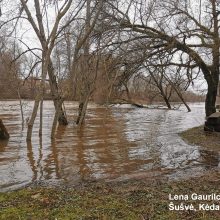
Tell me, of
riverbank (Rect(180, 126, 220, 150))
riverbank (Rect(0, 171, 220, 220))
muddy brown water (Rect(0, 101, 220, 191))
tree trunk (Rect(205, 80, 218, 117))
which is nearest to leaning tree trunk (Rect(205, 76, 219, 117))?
tree trunk (Rect(205, 80, 218, 117))

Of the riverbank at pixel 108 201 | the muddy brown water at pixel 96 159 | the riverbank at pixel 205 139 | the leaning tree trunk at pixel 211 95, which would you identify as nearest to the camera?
A: the riverbank at pixel 108 201

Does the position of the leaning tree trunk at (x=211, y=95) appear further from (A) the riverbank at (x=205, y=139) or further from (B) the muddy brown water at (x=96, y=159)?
(B) the muddy brown water at (x=96, y=159)

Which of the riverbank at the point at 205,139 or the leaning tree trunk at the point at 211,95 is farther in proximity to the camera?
the leaning tree trunk at the point at 211,95

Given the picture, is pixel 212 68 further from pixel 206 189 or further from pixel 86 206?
pixel 86 206

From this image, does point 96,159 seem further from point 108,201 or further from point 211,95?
point 211,95

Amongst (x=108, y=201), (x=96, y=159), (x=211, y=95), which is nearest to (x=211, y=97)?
(x=211, y=95)

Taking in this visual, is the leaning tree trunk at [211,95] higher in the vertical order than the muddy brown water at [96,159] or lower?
higher

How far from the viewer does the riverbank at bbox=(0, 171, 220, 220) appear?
16.1ft

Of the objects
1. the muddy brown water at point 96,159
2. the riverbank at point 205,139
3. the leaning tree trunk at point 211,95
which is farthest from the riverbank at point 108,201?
the leaning tree trunk at point 211,95

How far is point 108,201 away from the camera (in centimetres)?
553

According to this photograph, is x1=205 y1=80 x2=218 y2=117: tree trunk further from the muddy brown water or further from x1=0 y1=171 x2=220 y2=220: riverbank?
x1=0 y1=171 x2=220 y2=220: riverbank

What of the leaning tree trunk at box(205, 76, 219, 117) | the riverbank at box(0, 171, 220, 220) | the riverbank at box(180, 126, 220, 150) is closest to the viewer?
the riverbank at box(0, 171, 220, 220)

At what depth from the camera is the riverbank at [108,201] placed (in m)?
4.91

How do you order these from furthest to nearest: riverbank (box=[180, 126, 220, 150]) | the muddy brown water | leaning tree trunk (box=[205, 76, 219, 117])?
leaning tree trunk (box=[205, 76, 219, 117]), riverbank (box=[180, 126, 220, 150]), the muddy brown water
